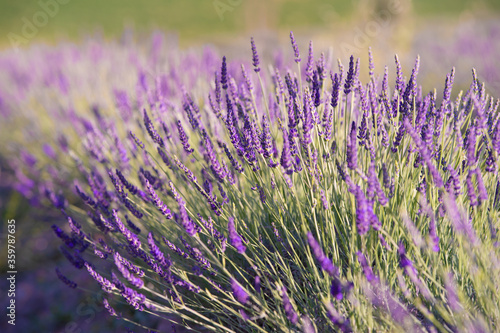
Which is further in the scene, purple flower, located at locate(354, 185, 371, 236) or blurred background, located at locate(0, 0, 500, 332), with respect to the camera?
blurred background, located at locate(0, 0, 500, 332)

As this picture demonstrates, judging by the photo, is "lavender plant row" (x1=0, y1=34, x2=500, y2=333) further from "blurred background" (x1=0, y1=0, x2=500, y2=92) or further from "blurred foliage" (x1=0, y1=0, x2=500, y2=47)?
"blurred foliage" (x1=0, y1=0, x2=500, y2=47)

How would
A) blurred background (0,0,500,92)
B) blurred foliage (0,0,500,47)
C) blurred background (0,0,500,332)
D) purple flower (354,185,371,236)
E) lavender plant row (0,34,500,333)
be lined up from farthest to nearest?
blurred foliage (0,0,500,47)
blurred background (0,0,500,92)
blurred background (0,0,500,332)
lavender plant row (0,34,500,333)
purple flower (354,185,371,236)

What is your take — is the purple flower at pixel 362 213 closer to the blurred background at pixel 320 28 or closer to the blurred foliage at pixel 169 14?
the blurred background at pixel 320 28

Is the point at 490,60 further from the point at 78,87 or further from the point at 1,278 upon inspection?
the point at 1,278

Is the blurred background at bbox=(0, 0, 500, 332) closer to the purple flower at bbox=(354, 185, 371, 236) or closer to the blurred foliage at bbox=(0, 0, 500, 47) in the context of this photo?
the purple flower at bbox=(354, 185, 371, 236)

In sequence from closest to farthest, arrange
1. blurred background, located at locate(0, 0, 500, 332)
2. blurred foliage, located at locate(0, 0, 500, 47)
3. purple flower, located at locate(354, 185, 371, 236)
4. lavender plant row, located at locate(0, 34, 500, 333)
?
Answer: purple flower, located at locate(354, 185, 371, 236) → lavender plant row, located at locate(0, 34, 500, 333) → blurred background, located at locate(0, 0, 500, 332) → blurred foliage, located at locate(0, 0, 500, 47)

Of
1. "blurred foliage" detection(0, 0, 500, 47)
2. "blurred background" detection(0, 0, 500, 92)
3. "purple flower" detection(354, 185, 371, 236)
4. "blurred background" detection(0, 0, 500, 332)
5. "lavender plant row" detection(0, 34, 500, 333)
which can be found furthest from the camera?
"blurred foliage" detection(0, 0, 500, 47)

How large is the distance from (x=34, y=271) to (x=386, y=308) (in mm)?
3417

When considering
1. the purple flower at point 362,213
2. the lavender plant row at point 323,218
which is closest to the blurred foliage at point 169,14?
the lavender plant row at point 323,218

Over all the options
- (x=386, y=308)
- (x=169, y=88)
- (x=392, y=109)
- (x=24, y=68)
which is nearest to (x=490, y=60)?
(x=169, y=88)


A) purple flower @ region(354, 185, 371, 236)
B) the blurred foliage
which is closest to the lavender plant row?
purple flower @ region(354, 185, 371, 236)

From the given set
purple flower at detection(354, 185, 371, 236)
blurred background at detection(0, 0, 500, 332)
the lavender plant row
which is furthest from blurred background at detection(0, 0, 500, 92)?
purple flower at detection(354, 185, 371, 236)

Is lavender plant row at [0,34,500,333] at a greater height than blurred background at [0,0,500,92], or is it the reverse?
blurred background at [0,0,500,92]

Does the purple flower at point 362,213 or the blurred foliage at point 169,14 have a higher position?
the blurred foliage at point 169,14
